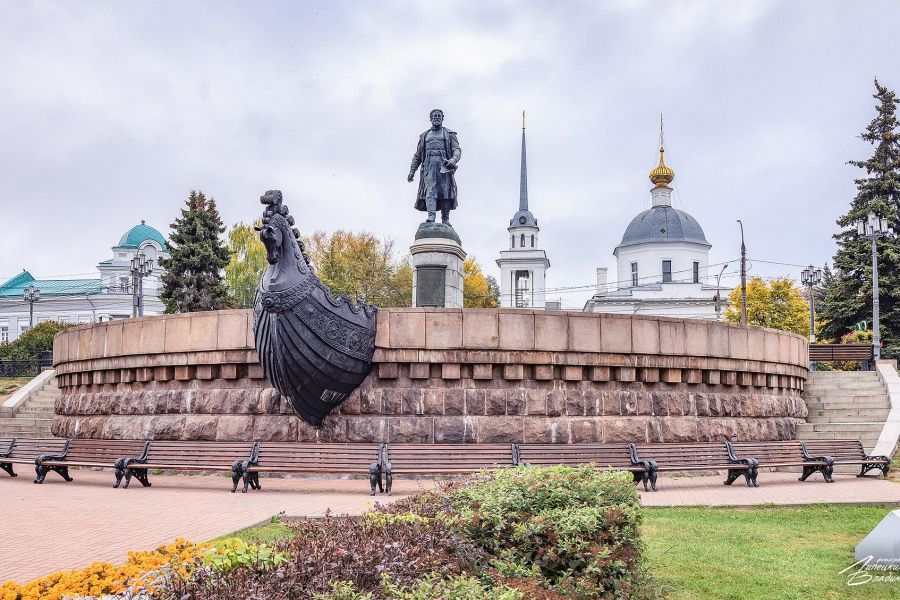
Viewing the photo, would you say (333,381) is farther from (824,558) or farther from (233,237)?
(233,237)

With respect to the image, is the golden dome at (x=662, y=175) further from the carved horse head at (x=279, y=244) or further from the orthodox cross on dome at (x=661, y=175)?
the carved horse head at (x=279, y=244)

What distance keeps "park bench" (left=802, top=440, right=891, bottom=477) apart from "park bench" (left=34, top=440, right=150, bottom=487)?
34.2 feet

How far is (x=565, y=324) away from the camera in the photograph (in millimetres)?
13008

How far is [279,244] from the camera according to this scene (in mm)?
10867

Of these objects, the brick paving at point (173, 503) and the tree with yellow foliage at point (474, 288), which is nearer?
the brick paving at point (173, 503)

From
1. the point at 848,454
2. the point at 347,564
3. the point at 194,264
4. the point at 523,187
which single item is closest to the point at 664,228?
the point at 523,187

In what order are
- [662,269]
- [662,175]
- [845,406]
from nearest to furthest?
[845,406], [662,269], [662,175]

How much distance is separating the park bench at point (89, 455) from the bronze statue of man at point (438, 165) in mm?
8209

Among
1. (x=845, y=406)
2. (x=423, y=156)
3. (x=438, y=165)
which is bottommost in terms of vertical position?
(x=845, y=406)

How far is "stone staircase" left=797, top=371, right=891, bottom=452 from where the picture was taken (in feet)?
52.5

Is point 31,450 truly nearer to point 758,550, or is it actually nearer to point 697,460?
point 697,460

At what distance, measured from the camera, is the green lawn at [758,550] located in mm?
5691

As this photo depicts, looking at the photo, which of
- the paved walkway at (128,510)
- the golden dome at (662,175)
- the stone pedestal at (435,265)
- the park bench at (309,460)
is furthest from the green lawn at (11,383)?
the golden dome at (662,175)

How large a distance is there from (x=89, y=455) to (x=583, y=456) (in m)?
7.68
